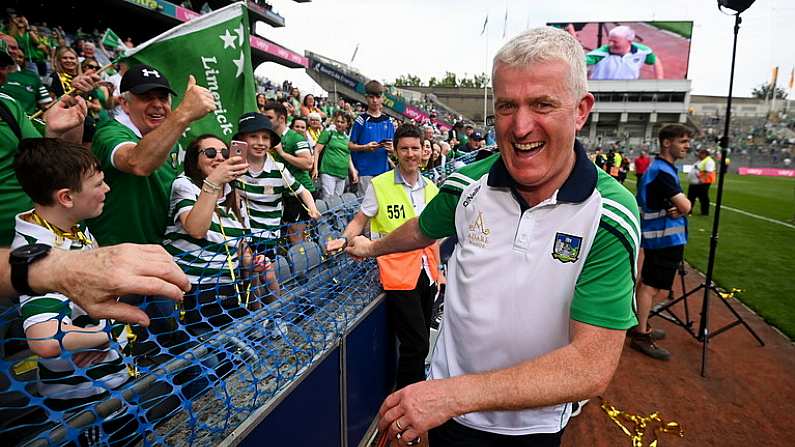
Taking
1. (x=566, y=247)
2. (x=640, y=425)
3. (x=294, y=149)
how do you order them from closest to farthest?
(x=566, y=247)
(x=640, y=425)
(x=294, y=149)

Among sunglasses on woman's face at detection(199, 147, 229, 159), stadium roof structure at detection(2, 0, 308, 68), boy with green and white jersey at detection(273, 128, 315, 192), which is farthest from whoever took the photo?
stadium roof structure at detection(2, 0, 308, 68)

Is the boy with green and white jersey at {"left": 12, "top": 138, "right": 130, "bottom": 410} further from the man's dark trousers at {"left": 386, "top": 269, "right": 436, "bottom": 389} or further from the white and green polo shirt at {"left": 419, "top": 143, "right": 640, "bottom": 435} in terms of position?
the man's dark trousers at {"left": 386, "top": 269, "right": 436, "bottom": 389}

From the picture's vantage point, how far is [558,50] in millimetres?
1233

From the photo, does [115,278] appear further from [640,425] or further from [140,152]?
[640,425]

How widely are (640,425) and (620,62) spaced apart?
61.7m

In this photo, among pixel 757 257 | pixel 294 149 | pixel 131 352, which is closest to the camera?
pixel 131 352

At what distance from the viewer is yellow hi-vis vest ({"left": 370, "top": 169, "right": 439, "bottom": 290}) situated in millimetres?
3143

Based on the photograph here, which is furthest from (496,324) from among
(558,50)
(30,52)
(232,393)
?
(30,52)

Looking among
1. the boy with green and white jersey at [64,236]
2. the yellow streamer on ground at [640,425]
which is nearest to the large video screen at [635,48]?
the yellow streamer on ground at [640,425]

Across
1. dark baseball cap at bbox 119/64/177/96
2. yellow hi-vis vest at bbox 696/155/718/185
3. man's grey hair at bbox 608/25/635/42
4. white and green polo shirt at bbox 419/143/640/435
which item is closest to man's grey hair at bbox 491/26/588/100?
white and green polo shirt at bbox 419/143/640/435

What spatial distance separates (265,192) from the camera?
366cm

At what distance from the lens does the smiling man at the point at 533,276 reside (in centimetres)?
113

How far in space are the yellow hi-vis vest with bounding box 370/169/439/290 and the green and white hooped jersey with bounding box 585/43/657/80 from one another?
59497 mm

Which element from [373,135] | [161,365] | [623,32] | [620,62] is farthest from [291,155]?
[620,62]
